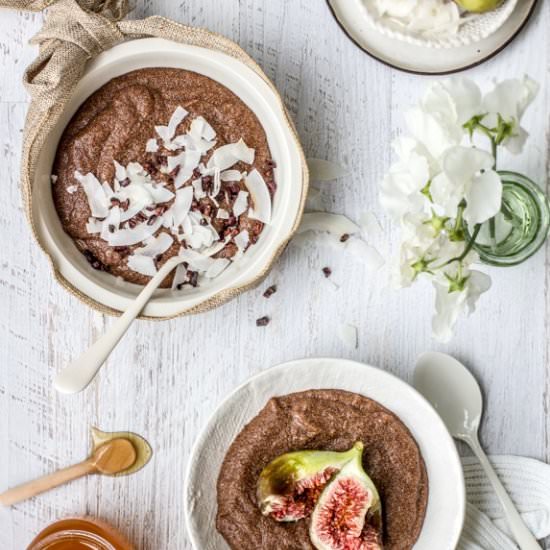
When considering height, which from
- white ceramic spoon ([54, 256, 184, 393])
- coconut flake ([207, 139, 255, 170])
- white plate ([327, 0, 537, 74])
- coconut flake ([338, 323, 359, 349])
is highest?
white plate ([327, 0, 537, 74])

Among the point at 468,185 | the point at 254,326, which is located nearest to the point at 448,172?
the point at 468,185

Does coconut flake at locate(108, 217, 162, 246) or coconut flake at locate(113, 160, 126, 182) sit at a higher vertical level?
coconut flake at locate(113, 160, 126, 182)

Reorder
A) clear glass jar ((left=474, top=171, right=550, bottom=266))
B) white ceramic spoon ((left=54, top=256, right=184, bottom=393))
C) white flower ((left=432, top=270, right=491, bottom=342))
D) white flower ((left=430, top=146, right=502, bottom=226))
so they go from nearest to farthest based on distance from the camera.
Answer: white flower ((left=430, top=146, right=502, bottom=226)) → white flower ((left=432, top=270, right=491, bottom=342)) → white ceramic spoon ((left=54, top=256, right=184, bottom=393)) → clear glass jar ((left=474, top=171, right=550, bottom=266))

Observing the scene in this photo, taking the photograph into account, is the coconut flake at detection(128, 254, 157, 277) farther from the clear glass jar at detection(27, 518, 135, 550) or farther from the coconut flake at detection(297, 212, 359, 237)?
the clear glass jar at detection(27, 518, 135, 550)

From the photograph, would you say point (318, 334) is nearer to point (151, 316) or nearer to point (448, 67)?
point (151, 316)

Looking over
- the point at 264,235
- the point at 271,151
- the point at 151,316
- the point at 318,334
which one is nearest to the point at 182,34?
the point at 271,151

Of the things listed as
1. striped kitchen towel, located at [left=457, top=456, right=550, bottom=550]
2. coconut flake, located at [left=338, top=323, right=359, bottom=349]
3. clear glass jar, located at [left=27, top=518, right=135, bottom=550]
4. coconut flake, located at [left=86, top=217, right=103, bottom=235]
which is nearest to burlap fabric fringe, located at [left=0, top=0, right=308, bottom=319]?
coconut flake, located at [left=86, top=217, right=103, bottom=235]

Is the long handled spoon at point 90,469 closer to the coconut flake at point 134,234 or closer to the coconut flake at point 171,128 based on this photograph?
the coconut flake at point 134,234

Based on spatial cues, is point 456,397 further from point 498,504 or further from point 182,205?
point 182,205
